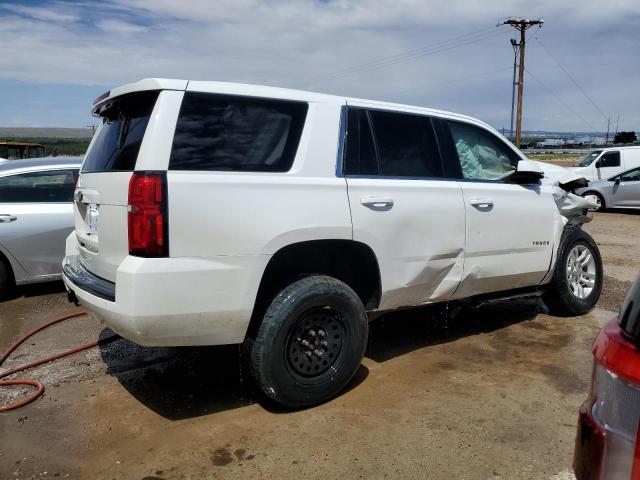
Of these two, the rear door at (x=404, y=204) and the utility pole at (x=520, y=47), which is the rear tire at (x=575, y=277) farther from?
the utility pole at (x=520, y=47)

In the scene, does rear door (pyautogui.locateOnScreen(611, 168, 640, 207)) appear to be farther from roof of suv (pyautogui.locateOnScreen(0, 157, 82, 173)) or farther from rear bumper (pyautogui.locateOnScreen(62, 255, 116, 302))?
rear bumper (pyautogui.locateOnScreen(62, 255, 116, 302))

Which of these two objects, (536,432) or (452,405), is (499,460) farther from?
(452,405)

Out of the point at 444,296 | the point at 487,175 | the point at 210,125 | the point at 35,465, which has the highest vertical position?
the point at 210,125

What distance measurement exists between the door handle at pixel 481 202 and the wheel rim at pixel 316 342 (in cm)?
149

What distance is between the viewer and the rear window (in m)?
3.38

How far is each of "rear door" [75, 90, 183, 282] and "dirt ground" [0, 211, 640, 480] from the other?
1.00m

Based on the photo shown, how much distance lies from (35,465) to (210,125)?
6.97 ft

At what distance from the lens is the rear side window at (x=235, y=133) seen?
329 centimetres

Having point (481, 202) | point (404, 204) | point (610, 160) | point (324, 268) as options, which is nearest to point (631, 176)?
point (610, 160)

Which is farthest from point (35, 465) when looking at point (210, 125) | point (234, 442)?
point (210, 125)

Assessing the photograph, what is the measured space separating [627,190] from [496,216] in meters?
13.4

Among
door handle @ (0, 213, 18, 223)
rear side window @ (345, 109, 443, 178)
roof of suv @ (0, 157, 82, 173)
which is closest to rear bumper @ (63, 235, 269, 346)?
rear side window @ (345, 109, 443, 178)

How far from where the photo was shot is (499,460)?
10.3 ft

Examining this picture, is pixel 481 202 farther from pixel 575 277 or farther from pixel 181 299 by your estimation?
pixel 181 299
